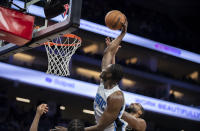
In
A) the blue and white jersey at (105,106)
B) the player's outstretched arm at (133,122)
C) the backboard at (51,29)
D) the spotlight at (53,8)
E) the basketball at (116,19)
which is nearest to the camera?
the blue and white jersey at (105,106)

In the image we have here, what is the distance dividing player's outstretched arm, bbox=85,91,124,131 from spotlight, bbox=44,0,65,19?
4.74 ft

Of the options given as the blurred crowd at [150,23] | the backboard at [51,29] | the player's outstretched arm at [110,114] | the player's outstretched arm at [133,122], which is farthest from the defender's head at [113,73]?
the blurred crowd at [150,23]

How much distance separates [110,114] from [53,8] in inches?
64.4

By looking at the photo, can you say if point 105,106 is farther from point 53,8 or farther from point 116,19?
point 53,8

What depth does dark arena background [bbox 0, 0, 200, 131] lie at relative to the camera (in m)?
11.0

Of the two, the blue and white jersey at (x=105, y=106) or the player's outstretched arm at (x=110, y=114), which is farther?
the blue and white jersey at (x=105, y=106)

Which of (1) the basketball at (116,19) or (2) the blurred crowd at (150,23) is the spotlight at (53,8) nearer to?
(1) the basketball at (116,19)

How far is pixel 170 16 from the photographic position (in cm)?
1955

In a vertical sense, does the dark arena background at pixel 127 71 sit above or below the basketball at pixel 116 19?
below

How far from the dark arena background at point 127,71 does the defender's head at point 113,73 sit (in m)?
5.79

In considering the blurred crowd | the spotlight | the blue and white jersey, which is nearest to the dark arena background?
the blurred crowd

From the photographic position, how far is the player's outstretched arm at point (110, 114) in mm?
2580

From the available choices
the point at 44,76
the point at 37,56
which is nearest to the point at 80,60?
the point at 37,56

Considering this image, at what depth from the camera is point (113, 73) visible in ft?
8.71
